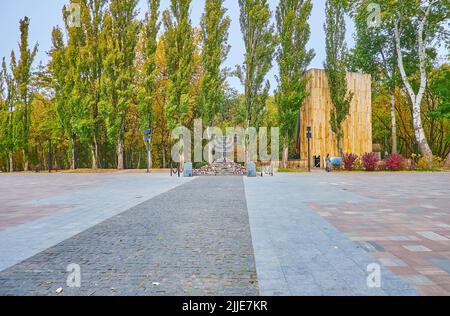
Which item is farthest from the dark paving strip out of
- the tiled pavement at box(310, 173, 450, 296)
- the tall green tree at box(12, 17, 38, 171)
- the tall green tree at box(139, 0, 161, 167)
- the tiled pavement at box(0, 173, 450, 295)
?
the tall green tree at box(12, 17, 38, 171)

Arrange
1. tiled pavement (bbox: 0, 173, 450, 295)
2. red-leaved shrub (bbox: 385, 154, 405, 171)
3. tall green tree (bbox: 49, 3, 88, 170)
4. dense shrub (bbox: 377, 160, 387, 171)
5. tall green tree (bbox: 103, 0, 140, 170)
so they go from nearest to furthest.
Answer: tiled pavement (bbox: 0, 173, 450, 295) → red-leaved shrub (bbox: 385, 154, 405, 171) → dense shrub (bbox: 377, 160, 387, 171) → tall green tree (bbox: 103, 0, 140, 170) → tall green tree (bbox: 49, 3, 88, 170)

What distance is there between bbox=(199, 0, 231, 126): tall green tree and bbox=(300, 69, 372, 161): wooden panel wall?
7.90 m

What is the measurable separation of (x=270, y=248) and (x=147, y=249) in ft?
5.92

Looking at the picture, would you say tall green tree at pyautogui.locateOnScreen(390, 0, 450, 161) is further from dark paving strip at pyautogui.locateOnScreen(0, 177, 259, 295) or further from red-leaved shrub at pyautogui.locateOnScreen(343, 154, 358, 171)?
dark paving strip at pyautogui.locateOnScreen(0, 177, 259, 295)

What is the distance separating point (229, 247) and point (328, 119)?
25.7m

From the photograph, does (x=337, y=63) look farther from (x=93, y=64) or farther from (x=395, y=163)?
(x=93, y=64)

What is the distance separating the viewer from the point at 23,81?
34.1 m

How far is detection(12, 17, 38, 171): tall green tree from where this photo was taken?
33719mm

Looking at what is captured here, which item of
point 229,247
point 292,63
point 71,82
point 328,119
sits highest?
point 292,63

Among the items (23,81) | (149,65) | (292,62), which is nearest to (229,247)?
(292,62)

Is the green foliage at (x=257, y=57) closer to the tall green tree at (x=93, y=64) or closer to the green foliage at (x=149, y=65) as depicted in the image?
the green foliage at (x=149, y=65)

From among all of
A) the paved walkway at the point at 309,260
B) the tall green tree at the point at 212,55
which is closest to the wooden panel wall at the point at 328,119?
the tall green tree at the point at 212,55

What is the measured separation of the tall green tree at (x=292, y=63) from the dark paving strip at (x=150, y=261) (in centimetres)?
2059

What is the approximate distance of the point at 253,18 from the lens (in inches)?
1049
